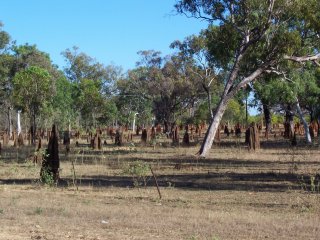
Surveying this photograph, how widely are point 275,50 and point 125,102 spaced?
146ft

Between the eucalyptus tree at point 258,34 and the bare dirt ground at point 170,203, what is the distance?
5795 millimetres

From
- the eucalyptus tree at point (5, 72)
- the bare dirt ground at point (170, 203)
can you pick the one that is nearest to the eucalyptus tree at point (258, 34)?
the bare dirt ground at point (170, 203)

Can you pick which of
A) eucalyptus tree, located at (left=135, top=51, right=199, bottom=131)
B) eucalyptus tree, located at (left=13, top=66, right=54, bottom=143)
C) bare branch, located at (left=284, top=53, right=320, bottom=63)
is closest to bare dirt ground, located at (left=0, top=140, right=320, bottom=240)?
bare branch, located at (left=284, top=53, right=320, bottom=63)

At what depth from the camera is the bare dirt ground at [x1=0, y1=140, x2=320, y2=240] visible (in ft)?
28.9

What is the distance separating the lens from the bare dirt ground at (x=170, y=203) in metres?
8.81

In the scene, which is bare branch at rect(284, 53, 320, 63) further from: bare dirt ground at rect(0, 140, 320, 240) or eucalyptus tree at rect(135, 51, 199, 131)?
eucalyptus tree at rect(135, 51, 199, 131)

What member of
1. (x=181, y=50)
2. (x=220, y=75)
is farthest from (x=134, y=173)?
(x=220, y=75)

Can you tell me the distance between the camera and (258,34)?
26.3m

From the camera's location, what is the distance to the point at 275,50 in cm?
2670

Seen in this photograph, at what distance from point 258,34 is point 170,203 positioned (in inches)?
622

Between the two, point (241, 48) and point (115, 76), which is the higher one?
point (115, 76)

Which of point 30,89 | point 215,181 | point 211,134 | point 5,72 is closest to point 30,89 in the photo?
point 30,89

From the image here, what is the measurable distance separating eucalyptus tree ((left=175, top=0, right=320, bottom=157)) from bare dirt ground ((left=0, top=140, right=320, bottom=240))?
580 cm

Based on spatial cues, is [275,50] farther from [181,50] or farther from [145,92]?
[145,92]
